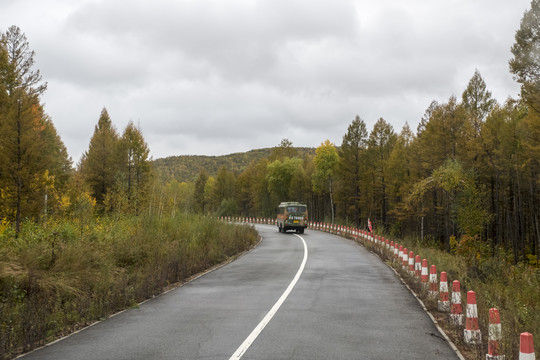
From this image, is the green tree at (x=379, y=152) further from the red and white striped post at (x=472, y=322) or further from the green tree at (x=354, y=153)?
the red and white striped post at (x=472, y=322)

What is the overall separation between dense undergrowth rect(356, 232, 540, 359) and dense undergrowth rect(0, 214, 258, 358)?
6.58 meters

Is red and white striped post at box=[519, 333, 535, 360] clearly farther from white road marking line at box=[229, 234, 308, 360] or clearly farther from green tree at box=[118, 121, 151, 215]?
green tree at box=[118, 121, 151, 215]

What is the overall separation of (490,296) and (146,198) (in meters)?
14.4

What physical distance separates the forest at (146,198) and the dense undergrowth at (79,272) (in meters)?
0.03

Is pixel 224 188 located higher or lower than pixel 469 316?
higher

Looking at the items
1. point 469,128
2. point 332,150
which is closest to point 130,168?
point 332,150

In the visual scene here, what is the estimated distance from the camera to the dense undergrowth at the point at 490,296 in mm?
6535

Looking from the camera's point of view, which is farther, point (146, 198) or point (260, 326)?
point (146, 198)

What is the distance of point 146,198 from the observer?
19.8 m

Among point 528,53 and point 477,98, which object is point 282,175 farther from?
point 528,53

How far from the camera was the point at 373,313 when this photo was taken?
29.5ft

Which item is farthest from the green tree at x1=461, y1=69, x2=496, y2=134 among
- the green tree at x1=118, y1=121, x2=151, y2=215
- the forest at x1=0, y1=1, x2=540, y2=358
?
the green tree at x1=118, y1=121, x2=151, y2=215

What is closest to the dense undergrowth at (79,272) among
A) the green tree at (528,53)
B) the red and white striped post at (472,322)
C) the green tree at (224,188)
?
the red and white striped post at (472,322)

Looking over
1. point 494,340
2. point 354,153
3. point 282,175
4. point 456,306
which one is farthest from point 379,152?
point 494,340
